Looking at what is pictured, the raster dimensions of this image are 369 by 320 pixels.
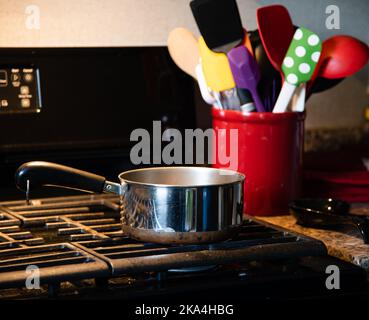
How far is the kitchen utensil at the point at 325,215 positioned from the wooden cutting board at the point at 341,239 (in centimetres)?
1

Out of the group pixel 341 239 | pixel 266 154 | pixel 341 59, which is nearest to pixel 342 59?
pixel 341 59

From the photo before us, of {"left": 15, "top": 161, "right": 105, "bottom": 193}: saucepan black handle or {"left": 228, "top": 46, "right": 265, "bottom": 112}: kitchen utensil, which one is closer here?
{"left": 15, "top": 161, "right": 105, "bottom": 193}: saucepan black handle

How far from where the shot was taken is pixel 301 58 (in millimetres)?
1315

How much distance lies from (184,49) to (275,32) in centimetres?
19

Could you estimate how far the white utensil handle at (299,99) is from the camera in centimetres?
137

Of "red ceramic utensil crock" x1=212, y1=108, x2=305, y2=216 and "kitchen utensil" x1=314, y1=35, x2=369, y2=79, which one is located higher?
"kitchen utensil" x1=314, y1=35, x2=369, y2=79

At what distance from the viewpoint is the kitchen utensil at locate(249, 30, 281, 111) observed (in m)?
1.38

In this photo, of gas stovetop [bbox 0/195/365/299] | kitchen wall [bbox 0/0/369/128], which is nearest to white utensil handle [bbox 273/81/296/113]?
gas stovetop [bbox 0/195/365/299]

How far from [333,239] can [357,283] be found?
164mm

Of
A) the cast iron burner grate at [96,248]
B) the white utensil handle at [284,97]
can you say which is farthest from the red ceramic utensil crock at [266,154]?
the cast iron burner grate at [96,248]

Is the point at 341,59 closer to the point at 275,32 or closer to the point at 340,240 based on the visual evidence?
the point at 275,32

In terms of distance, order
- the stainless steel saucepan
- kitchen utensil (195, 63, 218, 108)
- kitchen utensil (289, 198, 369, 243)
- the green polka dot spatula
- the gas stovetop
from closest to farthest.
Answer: the gas stovetop, the stainless steel saucepan, kitchen utensil (289, 198, 369, 243), the green polka dot spatula, kitchen utensil (195, 63, 218, 108)

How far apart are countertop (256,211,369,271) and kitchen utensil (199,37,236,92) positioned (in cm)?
24

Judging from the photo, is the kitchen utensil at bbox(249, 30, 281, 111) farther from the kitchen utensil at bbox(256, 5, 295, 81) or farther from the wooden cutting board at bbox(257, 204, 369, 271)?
the wooden cutting board at bbox(257, 204, 369, 271)
